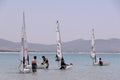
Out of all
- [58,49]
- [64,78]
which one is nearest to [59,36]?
[58,49]

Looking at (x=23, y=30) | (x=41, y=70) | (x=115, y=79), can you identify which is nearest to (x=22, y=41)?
(x=23, y=30)

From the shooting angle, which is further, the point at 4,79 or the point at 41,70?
the point at 41,70

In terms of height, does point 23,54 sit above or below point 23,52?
below

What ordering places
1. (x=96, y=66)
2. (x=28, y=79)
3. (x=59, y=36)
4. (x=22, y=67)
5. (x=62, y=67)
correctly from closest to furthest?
1. (x=28, y=79)
2. (x=22, y=67)
3. (x=62, y=67)
4. (x=59, y=36)
5. (x=96, y=66)

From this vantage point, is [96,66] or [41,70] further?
[96,66]

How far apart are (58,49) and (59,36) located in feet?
4.95

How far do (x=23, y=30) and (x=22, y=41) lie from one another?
3.48 ft

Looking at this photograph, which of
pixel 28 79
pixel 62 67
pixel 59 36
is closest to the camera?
pixel 28 79

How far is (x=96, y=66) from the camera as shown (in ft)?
178

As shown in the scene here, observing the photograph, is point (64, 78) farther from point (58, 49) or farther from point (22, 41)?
point (58, 49)

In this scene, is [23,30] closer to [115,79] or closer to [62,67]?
[62,67]

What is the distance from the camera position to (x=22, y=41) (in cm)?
3981

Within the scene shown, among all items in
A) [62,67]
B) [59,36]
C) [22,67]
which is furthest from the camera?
[59,36]

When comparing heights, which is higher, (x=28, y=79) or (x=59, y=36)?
(x=59, y=36)
